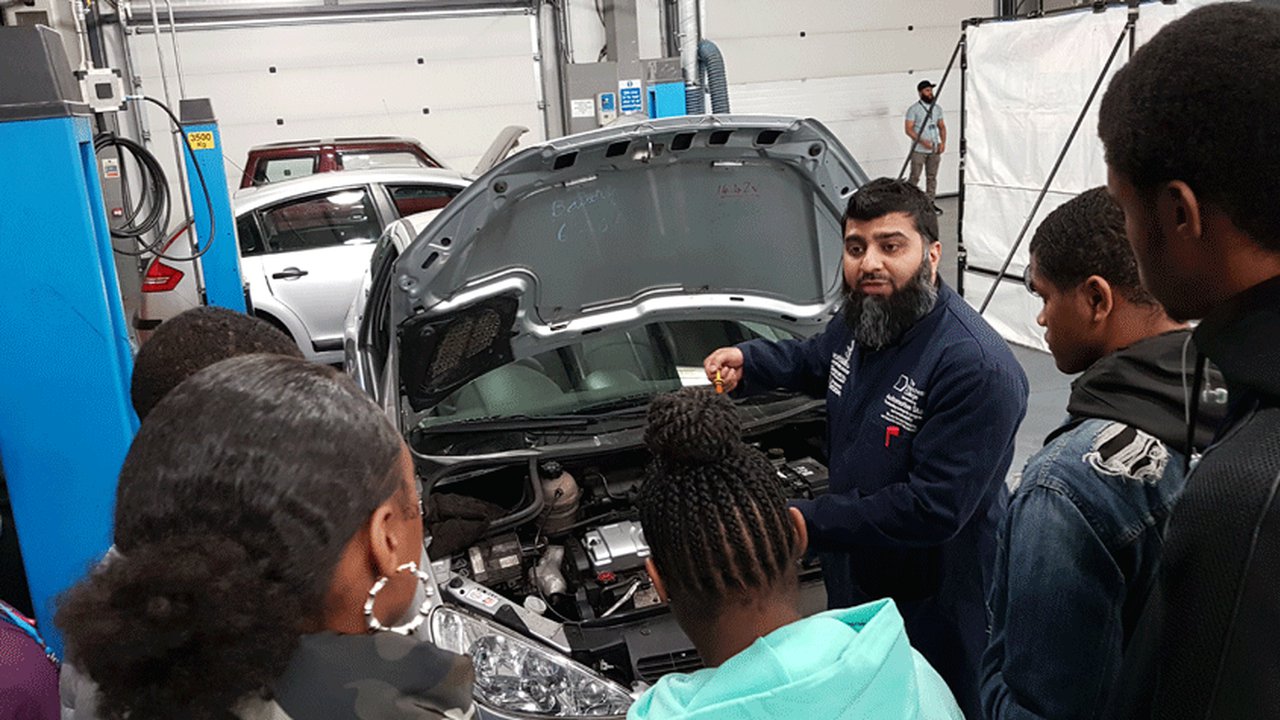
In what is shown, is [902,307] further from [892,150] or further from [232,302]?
[892,150]

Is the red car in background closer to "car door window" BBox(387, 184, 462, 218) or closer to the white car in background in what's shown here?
"car door window" BBox(387, 184, 462, 218)

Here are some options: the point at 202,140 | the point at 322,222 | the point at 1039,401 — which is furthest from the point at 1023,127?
the point at 202,140

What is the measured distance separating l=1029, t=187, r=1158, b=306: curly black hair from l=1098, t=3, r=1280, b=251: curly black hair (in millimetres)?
544

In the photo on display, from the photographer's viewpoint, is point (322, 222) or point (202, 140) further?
point (322, 222)

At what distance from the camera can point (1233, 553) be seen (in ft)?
2.71

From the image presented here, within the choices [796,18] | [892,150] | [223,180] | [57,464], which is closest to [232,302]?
[223,180]

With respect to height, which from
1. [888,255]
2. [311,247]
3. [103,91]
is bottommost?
[311,247]

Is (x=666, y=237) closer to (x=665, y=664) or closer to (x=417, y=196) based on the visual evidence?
(x=665, y=664)

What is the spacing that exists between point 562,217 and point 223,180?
12.6ft

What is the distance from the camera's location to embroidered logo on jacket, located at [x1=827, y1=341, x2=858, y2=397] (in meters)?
2.59

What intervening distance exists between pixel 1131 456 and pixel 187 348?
1650 millimetres

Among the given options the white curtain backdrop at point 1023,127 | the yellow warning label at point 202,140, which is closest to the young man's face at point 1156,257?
the white curtain backdrop at point 1023,127

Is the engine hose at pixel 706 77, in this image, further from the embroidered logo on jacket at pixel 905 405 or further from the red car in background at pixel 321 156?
the embroidered logo on jacket at pixel 905 405

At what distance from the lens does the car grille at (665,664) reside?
A: 233 cm
